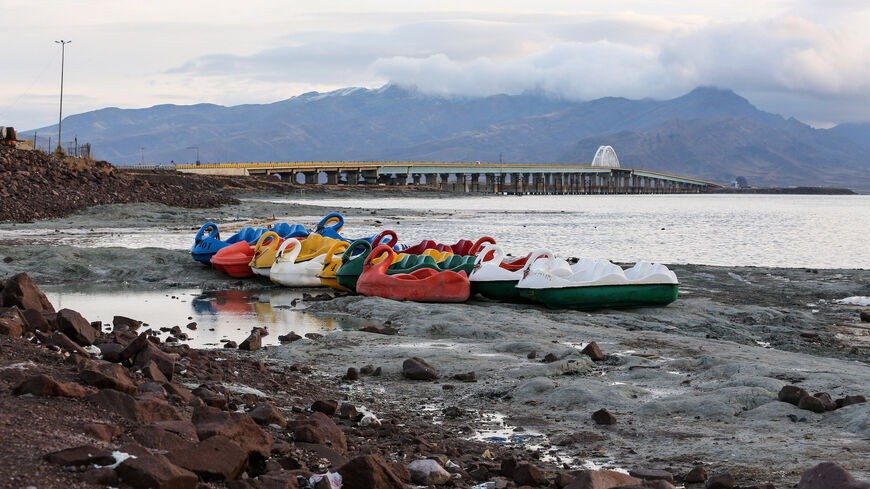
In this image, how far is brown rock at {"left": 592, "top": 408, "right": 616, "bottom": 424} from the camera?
324 inches

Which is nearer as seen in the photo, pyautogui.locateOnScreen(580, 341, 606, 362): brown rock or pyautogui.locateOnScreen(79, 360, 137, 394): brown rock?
pyautogui.locateOnScreen(79, 360, 137, 394): brown rock

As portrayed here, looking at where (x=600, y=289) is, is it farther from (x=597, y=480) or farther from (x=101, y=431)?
(x=101, y=431)

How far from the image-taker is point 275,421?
6.91 meters

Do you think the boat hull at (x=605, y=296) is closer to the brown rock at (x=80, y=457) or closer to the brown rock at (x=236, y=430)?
the brown rock at (x=236, y=430)

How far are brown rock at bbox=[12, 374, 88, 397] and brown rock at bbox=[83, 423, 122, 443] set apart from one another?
0.63 metres

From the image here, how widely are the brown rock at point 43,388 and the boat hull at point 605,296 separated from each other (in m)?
12.3

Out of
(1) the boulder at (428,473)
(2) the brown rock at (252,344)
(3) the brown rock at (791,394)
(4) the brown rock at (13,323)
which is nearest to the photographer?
(1) the boulder at (428,473)

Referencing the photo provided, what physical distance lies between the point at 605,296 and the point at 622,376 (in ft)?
23.9

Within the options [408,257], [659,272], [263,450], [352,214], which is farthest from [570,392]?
[352,214]

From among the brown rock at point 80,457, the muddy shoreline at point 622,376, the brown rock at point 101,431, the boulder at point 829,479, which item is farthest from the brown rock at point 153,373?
the boulder at point 829,479

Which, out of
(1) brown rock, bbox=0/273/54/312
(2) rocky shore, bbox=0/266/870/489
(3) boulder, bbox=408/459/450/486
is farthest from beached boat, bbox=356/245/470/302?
(3) boulder, bbox=408/459/450/486

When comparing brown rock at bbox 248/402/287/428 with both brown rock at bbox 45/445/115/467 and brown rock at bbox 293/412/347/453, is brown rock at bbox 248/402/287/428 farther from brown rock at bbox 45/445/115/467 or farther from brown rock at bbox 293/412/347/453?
brown rock at bbox 45/445/115/467

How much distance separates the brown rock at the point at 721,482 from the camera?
6.16 meters

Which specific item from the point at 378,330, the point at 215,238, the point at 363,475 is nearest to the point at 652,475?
the point at 363,475
